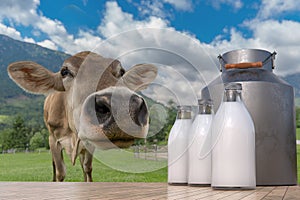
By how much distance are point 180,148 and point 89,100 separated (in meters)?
0.72

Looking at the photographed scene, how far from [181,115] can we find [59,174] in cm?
172

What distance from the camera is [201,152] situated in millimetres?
747

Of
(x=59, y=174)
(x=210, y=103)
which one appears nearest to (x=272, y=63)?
(x=210, y=103)

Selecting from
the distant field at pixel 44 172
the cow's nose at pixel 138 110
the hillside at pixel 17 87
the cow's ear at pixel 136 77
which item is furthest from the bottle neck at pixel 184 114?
the hillside at pixel 17 87

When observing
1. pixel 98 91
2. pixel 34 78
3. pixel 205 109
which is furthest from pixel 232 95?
pixel 34 78

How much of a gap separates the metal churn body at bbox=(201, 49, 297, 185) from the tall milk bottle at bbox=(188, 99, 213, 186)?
12 centimetres

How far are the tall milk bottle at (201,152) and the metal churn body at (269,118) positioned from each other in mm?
122

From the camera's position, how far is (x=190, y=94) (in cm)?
77

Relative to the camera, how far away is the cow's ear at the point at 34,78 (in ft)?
6.61

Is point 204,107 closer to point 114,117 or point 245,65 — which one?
point 245,65

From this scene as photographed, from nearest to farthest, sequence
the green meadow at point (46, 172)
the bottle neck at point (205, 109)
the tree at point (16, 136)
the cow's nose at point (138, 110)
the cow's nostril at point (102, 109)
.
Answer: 1. the bottle neck at point (205, 109)
2. the cow's nose at point (138, 110)
3. the cow's nostril at point (102, 109)
4. the green meadow at point (46, 172)
5. the tree at point (16, 136)

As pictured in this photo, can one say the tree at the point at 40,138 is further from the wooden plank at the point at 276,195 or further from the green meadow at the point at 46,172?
the wooden plank at the point at 276,195

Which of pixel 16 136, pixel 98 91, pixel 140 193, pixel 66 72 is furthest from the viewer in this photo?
pixel 16 136

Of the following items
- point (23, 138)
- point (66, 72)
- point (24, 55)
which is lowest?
point (23, 138)
